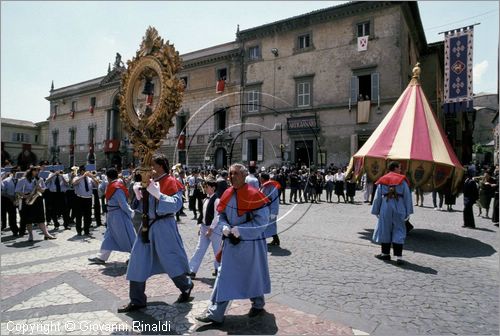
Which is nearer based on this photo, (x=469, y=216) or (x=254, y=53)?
(x=469, y=216)

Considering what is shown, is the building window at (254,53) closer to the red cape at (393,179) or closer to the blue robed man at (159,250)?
the red cape at (393,179)

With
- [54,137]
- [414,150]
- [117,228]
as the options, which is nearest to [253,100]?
[414,150]

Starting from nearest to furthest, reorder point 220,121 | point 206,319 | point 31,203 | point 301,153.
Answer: point 206,319 < point 31,203 < point 301,153 < point 220,121

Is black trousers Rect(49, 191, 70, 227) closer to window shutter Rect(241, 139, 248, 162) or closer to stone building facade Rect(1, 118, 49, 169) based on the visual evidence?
window shutter Rect(241, 139, 248, 162)

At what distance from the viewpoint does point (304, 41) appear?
2453 centimetres

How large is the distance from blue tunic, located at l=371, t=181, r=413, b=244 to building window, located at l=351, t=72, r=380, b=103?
16567 millimetres

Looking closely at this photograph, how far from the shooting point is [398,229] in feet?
20.9

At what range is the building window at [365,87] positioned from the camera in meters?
21.5

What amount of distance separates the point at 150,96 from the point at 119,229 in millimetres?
2758

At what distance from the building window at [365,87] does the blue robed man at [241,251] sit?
20.1 metres

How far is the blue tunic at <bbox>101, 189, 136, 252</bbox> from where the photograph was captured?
248 inches

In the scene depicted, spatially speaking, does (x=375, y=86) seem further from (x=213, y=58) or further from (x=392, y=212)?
(x=392, y=212)

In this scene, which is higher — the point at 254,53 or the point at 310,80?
the point at 254,53

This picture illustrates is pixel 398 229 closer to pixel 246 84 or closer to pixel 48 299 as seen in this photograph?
pixel 48 299
